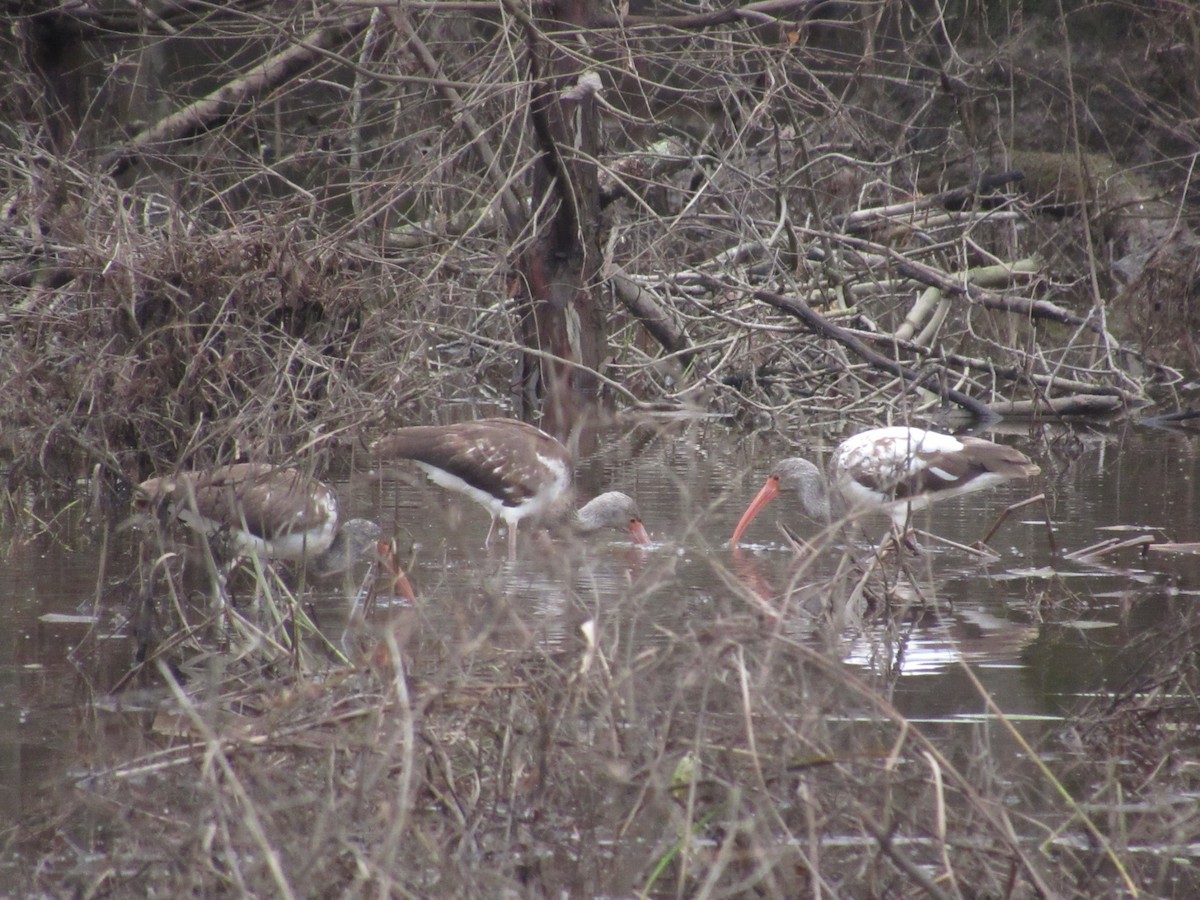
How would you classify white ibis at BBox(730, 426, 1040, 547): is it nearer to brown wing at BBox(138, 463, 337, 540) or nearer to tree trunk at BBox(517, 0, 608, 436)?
brown wing at BBox(138, 463, 337, 540)

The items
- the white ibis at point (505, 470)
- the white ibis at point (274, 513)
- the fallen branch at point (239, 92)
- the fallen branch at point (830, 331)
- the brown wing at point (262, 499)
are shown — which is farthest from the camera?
the fallen branch at point (239, 92)

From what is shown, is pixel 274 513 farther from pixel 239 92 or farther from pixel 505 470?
pixel 239 92

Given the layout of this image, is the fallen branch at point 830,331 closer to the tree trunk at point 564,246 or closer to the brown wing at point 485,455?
the tree trunk at point 564,246

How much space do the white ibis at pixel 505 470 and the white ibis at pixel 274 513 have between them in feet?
4.82

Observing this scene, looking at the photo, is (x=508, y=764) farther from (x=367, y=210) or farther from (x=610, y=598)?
(x=367, y=210)

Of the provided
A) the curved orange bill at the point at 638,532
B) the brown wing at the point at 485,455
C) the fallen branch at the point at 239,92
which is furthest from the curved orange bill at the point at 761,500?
the fallen branch at the point at 239,92

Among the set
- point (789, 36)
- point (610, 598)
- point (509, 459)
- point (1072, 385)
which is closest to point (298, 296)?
point (509, 459)

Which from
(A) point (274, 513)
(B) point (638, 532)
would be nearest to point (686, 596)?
(A) point (274, 513)

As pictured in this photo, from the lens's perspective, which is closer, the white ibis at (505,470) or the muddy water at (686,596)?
the muddy water at (686,596)

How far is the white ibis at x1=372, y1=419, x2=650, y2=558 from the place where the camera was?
9617 millimetres

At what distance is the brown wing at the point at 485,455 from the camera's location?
9.65 meters

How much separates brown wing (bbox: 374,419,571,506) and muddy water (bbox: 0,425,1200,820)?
381 millimetres

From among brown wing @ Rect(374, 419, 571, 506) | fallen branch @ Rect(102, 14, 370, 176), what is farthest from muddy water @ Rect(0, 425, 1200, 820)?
fallen branch @ Rect(102, 14, 370, 176)

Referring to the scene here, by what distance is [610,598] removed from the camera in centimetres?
739
